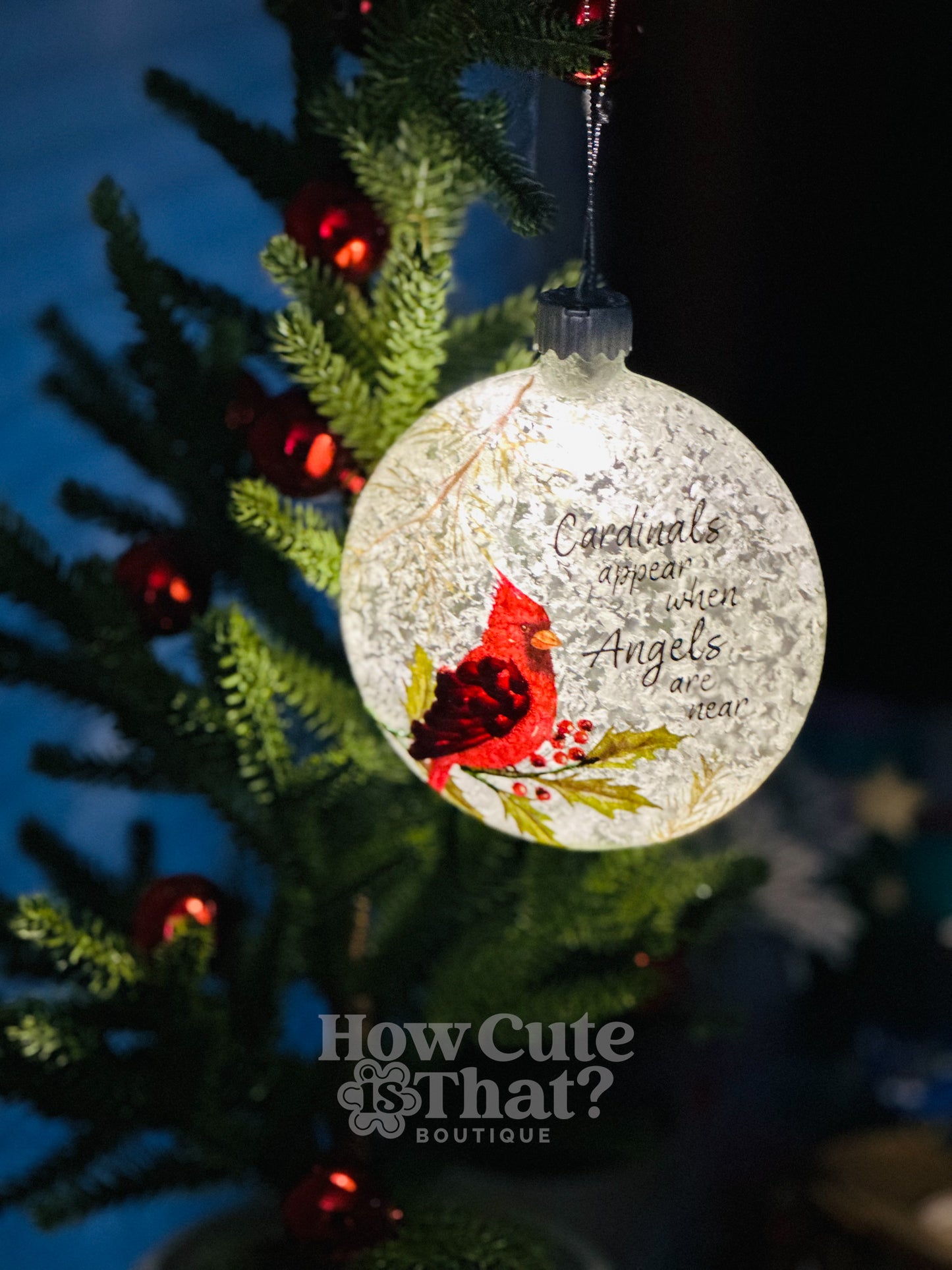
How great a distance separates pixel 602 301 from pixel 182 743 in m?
0.33

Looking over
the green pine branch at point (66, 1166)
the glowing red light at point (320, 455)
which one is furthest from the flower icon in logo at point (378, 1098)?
the glowing red light at point (320, 455)

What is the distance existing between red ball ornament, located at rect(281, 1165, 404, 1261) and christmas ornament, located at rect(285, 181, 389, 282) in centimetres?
51

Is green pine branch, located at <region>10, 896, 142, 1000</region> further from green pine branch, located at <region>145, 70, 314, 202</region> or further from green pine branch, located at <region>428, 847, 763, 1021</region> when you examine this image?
green pine branch, located at <region>145, 70, 314, 202</region>

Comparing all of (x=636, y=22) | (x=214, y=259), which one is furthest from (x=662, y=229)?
(x=636, y=22)

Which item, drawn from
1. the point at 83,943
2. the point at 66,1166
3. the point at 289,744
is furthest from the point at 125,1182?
the point at 289,744

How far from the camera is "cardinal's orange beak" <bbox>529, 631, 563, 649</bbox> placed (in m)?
0.53

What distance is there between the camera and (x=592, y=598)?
521mm

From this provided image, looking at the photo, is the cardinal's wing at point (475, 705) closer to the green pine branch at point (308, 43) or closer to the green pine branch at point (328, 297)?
the green pine branch at point (328, 297)

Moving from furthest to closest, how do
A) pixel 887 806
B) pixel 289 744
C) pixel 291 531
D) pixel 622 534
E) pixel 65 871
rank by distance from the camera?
pixel 887 806 < pixel 65 871 < pixel 289 744 < pixel 291 531 < pixel 622 534

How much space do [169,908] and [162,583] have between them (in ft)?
0.60

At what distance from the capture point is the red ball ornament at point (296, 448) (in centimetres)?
67

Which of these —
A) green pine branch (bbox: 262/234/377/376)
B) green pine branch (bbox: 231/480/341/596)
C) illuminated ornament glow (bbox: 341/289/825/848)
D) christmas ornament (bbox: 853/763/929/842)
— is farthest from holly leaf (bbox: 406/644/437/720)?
christmas ornament (bbox: 853/763/929/842)

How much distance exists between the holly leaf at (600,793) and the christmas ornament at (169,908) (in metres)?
0.25

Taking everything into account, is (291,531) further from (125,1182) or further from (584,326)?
(125,1182)
